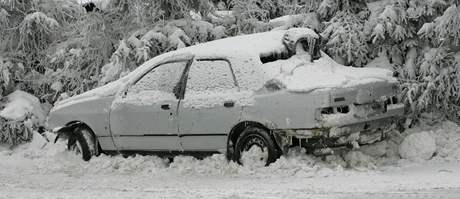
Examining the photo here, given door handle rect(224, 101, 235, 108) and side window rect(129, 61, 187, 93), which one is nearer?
door handle rect(224, 101, 235, 108)

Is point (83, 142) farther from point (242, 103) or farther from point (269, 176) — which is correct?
point (269, 176)

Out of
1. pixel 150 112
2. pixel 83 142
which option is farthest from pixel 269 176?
pixel 83 142

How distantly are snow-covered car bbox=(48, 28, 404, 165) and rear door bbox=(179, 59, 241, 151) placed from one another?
12mm

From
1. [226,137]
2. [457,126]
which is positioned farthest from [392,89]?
[226,137]

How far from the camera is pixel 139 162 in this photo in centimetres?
819

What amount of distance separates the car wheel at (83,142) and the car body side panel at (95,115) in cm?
17

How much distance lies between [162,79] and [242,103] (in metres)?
1.35

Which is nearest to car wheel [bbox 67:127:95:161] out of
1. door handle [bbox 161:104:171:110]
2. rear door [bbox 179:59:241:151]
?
door handle [bbox 161:104:171:110]

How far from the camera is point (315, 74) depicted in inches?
288

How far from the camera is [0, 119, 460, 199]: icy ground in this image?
6098mm

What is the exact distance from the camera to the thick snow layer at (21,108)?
11031mm

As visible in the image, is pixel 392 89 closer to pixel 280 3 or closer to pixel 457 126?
pixel 457 126

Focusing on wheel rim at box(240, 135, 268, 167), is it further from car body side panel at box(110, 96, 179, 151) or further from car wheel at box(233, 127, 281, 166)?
car body side panel at box(110, 96, 179, 151)

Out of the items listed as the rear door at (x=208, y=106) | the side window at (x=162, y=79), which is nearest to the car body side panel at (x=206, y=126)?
the rear door at (x=208, y=106)
